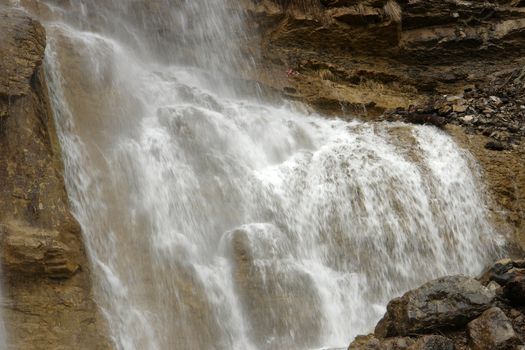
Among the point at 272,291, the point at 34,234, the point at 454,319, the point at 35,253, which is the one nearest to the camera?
the point at 454,319

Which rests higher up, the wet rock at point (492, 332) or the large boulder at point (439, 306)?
the large boulder at point (439, 306)

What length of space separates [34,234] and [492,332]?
5.55m

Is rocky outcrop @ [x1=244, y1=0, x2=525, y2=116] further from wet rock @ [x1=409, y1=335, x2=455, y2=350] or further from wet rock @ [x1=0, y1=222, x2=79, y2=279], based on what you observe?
wet rock @ [x1=409, y1=335, x2=455, y2=350]

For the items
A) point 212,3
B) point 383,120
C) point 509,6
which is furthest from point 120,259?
point 509,6

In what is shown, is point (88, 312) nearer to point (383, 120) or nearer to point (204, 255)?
point (204, 255)

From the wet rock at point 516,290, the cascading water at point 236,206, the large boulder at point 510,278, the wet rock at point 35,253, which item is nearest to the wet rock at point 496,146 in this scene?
the cascading water at point 236,206

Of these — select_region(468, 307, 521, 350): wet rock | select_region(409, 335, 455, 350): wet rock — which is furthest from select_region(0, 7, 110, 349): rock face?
select_region(468, 307, 521, 350): wet rock

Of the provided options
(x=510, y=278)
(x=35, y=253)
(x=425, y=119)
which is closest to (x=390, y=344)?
(x=510, y=278)

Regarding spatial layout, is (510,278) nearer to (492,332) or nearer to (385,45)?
(492,332)

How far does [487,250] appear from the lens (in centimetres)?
1112

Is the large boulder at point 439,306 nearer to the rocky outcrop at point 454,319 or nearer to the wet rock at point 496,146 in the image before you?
the rocky outcrop at point 454,319

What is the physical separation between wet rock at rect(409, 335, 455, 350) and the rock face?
12.7 feet

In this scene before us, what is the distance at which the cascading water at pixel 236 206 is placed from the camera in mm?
8500

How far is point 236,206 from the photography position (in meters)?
10.2
